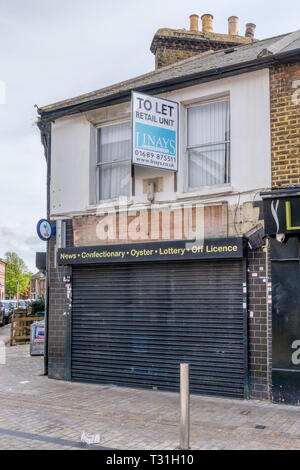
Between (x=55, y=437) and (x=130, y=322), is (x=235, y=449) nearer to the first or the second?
(x=55, y=437)

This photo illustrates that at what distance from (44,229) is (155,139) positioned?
3480 mm

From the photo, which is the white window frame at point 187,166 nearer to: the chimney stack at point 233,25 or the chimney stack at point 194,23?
the chimney stack at point 194,23

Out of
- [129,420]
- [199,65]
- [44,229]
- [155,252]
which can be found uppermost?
[199,65]

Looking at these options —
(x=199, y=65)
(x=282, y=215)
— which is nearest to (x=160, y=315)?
(x=282, y=215)

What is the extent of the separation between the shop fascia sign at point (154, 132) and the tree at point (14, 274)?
296 feet

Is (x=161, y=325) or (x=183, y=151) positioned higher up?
(x=183, y=151)

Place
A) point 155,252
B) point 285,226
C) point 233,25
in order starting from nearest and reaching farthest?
point 285,226
point 155,252
point 233,25

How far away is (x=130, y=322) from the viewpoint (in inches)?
413

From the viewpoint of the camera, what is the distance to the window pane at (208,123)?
10117mm

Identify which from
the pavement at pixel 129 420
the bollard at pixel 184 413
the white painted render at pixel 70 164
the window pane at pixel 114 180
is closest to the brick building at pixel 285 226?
the pavement at pixel 129 420

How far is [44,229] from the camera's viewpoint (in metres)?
11.4

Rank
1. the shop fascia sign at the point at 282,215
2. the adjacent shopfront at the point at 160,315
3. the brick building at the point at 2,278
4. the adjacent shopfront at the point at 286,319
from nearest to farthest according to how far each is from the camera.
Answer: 1. the shop fascia sign at the point at 282,215
2. the adjacent shopfront at the point at 286,319
3. the adjacent shopfront at the point at 160,315
4. the brick building at the point at 2,278

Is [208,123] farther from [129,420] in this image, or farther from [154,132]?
[129,420]

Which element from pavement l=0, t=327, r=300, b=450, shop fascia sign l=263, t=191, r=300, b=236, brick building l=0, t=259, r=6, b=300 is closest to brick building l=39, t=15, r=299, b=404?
pavement l=0, t=327, r=300, b=450
